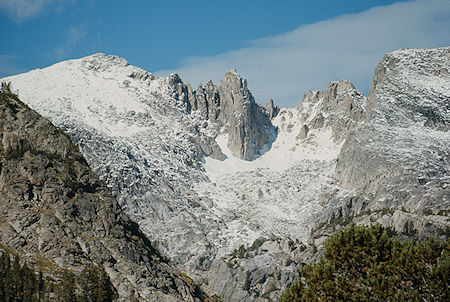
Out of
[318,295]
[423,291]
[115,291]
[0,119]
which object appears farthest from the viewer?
[0,119]

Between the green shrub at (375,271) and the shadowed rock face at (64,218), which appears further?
the shadowed rock face at (64,218)

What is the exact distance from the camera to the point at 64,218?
5925 inches

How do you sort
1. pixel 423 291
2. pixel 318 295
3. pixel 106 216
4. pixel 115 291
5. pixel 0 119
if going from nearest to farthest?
pixel 423 291 → pixel 318 295 → pixel 115 291 → pixel 106 216 → pixel 0 119

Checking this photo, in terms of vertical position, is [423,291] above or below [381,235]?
below

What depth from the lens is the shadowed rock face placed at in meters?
142

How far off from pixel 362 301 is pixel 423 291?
18.2 feet

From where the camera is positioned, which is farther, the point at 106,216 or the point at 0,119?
the point at 0,119

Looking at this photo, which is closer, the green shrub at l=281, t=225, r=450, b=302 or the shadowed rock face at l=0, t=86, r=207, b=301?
the green shrub at l=281, t=225, r=450, b=302

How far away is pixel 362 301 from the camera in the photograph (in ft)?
184

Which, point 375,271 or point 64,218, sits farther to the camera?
point 64,218

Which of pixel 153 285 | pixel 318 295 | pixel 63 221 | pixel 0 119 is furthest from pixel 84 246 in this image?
pixel 318 295

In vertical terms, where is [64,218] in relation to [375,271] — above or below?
above

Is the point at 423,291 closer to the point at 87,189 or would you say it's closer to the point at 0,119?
the point at 87,189

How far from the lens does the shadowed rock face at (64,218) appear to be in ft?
465
